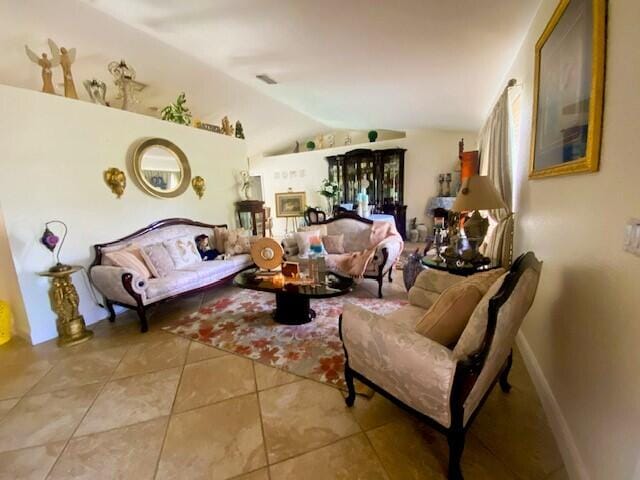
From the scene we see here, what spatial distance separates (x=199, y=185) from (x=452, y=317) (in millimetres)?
4035

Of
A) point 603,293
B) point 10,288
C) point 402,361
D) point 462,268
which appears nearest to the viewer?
point 603,293

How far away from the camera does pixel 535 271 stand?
4.26ft

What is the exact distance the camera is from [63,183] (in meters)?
2.86

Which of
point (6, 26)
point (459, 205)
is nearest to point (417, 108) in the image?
point (459, 205)

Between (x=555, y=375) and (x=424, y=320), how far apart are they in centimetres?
88

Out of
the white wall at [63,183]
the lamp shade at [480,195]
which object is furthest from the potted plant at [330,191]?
the lamp shade at [480,195]

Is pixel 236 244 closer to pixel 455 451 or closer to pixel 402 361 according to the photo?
pixel 402 361

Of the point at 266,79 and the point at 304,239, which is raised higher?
the point at 266,79

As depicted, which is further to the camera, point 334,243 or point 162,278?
point 334,243

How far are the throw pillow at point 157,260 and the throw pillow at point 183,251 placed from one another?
0.08 m

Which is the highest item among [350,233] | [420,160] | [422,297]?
[420,160]

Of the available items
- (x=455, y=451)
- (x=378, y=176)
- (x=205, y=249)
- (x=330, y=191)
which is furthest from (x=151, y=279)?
(x=378, y=176)

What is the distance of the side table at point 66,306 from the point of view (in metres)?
2.66

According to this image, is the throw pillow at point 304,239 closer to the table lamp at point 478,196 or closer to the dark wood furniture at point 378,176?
the table lamp at point 478,196
